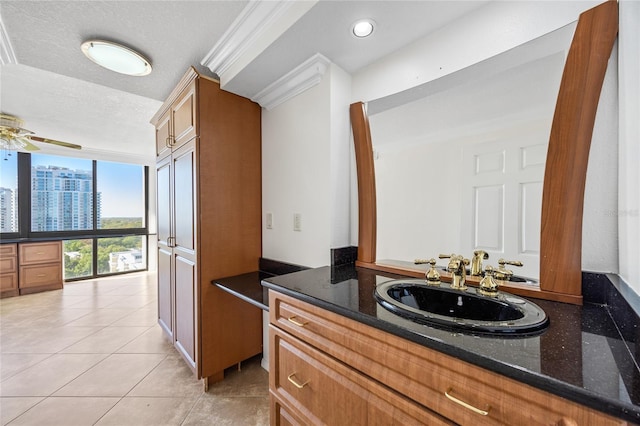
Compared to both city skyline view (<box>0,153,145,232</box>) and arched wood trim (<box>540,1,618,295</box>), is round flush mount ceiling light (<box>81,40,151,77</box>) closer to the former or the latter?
arched wood trim (<box>540,1,618,295</box>)

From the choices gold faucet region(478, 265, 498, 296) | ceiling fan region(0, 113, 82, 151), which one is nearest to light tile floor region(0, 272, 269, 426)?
gold faucet region(478, 265, 498, 296)

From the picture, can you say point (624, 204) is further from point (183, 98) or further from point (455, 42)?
point (183, 98)

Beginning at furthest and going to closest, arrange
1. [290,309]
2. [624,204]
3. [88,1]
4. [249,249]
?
[249,249], [88,1], [290,309], [624,204]

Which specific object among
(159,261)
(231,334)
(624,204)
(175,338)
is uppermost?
(624,204)

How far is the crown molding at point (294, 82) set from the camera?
1.60 meters

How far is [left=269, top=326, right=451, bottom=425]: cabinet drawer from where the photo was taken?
80cm

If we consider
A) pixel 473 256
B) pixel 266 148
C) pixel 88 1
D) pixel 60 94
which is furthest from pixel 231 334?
pixel 60 94

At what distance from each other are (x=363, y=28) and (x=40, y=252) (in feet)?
18.6

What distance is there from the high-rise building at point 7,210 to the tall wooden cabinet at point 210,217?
4101 mm

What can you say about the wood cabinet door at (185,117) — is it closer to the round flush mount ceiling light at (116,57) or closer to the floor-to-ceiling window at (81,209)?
the round flush mount ceiling light at (116,57)

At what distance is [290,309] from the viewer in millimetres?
1186

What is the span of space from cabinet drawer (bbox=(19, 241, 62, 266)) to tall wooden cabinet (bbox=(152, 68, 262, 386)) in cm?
359

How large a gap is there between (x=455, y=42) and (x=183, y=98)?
184cm

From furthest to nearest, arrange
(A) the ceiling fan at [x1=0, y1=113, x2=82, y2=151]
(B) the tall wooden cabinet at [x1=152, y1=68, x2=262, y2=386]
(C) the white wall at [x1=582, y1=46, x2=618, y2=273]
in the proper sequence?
(A) the ceiling fan at [x1=0, y1=113, x2=82, y2=151] → (B) the tall wooden cabinet at [x1=152, y1=68, x2=262, y2=386] → (C) the white wall at [x1=582, y1=46, x2=618, y2=273]
